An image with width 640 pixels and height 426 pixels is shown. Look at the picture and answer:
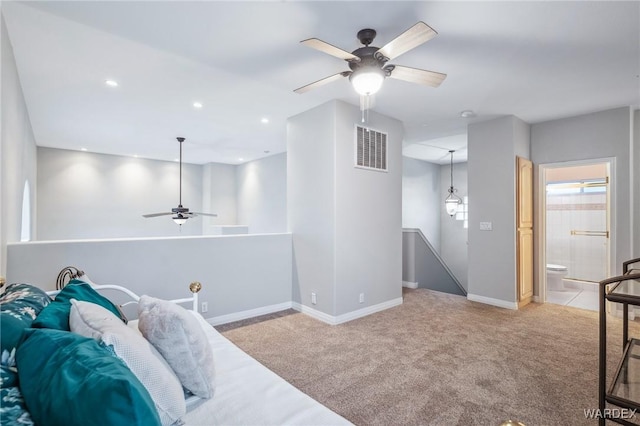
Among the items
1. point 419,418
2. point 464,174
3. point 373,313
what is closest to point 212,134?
point 373,313

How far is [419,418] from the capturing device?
202cm

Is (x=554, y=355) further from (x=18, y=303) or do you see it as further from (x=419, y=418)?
(x=18, y=303)

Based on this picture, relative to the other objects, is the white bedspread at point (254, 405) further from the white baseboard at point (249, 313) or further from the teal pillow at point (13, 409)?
the white baseboard at point (249, 313)

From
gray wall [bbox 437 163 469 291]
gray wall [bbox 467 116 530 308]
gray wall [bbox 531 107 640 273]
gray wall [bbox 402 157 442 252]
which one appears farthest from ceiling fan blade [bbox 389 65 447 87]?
gray wall [bbox 437 163 469 291]

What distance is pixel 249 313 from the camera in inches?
158

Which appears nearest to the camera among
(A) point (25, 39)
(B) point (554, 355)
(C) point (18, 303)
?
(C) point (18, 303)

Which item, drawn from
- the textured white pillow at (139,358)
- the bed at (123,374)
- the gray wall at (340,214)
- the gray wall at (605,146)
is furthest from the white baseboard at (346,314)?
the textured white pillow at (139,358)

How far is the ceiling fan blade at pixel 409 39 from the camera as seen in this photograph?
73.9 inches

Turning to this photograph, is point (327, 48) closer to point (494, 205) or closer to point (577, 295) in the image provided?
point (494, 205)

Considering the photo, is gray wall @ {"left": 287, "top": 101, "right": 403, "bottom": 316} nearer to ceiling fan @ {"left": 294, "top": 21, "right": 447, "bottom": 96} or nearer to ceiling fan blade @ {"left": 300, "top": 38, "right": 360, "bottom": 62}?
ceiling fan @ {"left": 294, "top": 21, "right": 447, "bottom": 96}

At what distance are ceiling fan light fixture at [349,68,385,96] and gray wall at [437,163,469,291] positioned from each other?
650cm

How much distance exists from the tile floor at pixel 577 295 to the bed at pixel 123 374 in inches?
203

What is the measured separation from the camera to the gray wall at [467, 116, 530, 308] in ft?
14.6

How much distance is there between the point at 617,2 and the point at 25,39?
4442mm
